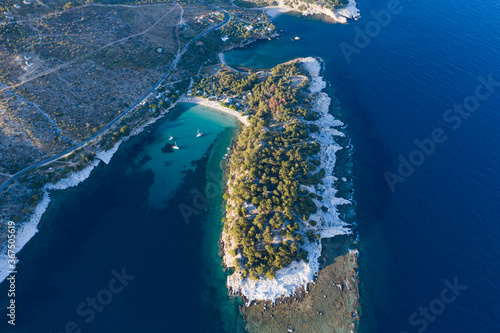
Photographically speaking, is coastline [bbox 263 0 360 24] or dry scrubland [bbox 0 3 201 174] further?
coastline [bbox 263 0 360 24]

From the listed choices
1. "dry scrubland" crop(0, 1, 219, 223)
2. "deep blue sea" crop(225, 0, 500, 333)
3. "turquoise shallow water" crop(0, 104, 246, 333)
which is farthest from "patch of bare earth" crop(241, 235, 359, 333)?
"dry scrubland" crop(0, 1, 219, 223)

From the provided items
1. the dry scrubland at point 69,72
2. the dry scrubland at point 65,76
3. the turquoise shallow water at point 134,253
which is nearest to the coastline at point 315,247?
the turquoise shallow water at point 134,253

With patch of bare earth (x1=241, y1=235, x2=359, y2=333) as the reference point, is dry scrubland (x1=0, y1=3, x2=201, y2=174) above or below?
above

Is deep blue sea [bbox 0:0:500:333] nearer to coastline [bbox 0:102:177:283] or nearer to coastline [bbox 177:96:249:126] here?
coastline [bbox 0:102:177:283]

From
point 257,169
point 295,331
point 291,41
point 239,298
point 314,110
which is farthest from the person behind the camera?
point 291,41

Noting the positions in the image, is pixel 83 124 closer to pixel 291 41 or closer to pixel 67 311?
pixel 67 311

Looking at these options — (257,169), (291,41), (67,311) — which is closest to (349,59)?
(291,41)

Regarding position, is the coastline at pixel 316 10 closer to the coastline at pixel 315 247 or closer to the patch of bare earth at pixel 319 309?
the coastline at pixel 315 247
